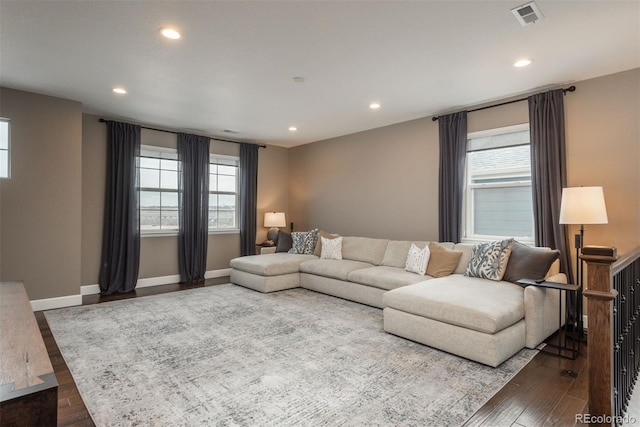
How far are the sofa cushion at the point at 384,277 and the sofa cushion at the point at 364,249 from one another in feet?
1.27

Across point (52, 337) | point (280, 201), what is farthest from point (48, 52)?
point (280, 201)

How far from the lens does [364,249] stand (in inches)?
208

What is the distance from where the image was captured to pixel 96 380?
2.47 meters

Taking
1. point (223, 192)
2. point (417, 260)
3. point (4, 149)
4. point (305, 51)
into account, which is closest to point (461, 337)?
point (417, 260)

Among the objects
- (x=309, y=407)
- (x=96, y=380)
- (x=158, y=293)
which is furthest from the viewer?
(x=158, y=293)

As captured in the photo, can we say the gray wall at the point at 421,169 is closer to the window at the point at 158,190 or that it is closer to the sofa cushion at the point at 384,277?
the sofa cushion at the point at 384,277

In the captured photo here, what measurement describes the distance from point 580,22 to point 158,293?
18.7ft

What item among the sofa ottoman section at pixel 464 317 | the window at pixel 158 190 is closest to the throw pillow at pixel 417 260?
the sofa ottoman section at pixel 464 317

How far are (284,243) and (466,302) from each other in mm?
3858

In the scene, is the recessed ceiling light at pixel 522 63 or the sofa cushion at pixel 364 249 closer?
the recessed ceiling light at pixel 522 63

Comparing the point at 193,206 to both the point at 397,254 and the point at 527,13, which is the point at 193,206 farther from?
the point at 527,13

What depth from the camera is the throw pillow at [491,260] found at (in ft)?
11.7

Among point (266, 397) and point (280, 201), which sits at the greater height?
point (280, 201)

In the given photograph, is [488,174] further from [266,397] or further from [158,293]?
[158,293]
